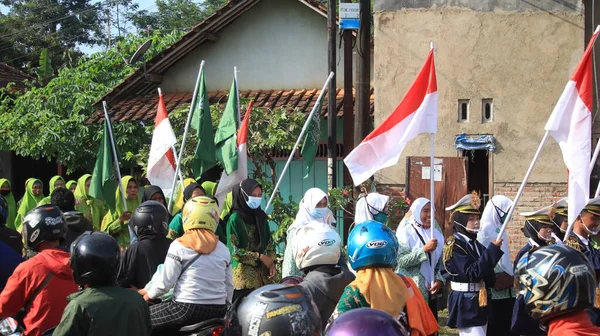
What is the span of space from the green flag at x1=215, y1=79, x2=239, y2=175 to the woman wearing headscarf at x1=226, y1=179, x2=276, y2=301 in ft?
5.47

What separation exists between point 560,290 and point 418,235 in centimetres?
475

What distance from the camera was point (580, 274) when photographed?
3500 mm

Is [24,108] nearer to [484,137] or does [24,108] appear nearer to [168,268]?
[484,137]

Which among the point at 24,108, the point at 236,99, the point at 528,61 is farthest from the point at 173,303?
the point at 24,108

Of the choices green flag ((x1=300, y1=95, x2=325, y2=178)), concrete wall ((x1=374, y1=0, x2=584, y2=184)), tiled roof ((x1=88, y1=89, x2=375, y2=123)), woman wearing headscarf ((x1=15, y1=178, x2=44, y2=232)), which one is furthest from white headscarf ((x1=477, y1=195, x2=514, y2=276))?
woman wearing headscarf ((x1=15, y1=178, x2=44, y2=232))

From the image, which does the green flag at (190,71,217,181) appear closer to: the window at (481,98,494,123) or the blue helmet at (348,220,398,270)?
the window at (481,98,494,123)

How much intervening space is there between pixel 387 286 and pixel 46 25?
36748 millimetres

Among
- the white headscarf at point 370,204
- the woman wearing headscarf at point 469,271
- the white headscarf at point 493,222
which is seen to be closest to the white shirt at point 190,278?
the woman wearing headscarf at point 469,271

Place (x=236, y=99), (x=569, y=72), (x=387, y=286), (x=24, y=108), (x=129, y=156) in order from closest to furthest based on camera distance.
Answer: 1. (x=387, y=286)
2. (x=236, y=99)
3. (x=569, y=72)
4. (x=129, y=156)
5. (x=24, y=108)

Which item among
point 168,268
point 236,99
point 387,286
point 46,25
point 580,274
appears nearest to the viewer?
point 580,274

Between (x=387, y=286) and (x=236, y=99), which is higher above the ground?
(x=236, y=99)

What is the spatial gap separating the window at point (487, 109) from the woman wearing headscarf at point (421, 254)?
559 centimetres

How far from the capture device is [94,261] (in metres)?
4.44

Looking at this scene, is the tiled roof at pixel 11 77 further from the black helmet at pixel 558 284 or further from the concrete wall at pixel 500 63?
the black helmet at pixel 558 284
